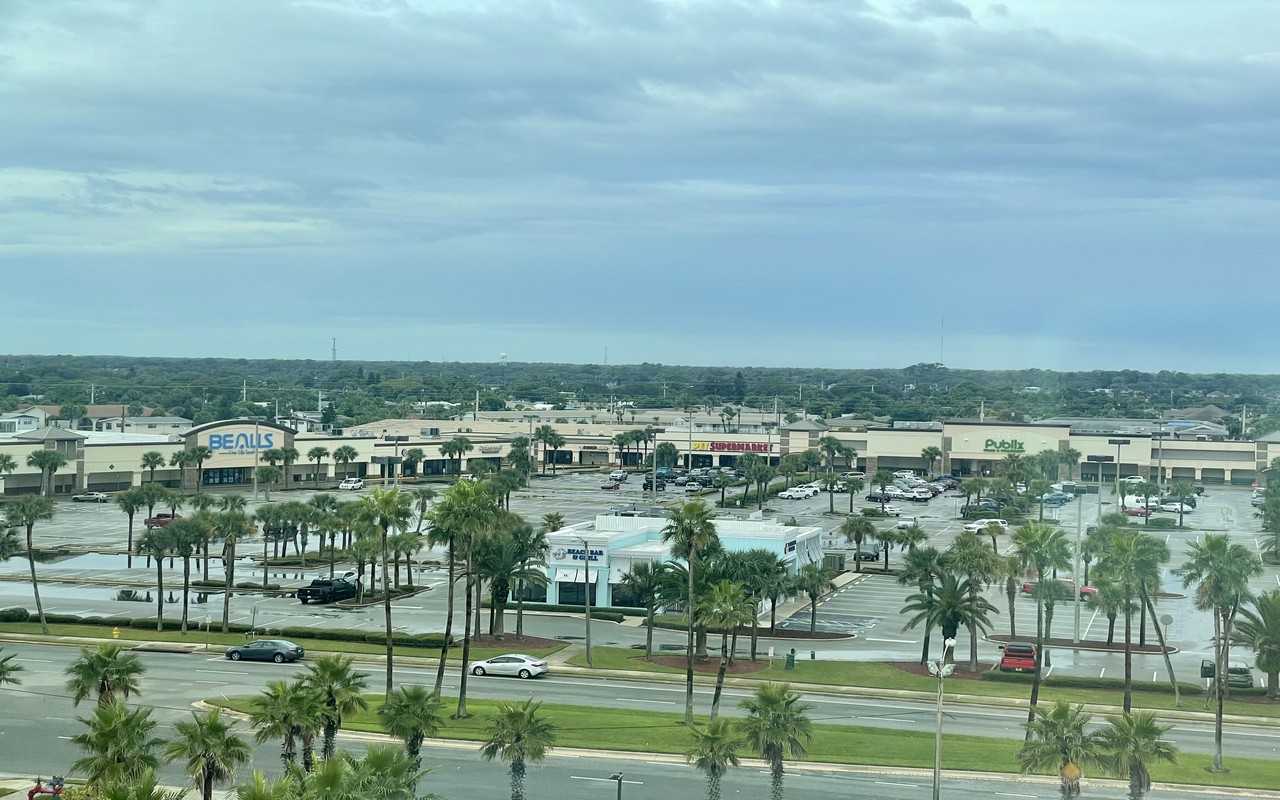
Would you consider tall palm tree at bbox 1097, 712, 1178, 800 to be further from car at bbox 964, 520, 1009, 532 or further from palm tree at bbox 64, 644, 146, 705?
car at bbox 964, 520, 1009, 532

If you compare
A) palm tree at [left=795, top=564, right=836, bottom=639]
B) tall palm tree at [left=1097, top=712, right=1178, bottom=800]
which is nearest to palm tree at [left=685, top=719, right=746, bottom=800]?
tall palm tree at [left=1097, top=712, right=1178, bottom=800]

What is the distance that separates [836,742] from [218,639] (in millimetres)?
36837

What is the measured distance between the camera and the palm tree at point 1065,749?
37469 millimetres

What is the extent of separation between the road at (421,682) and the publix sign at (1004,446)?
424 feet

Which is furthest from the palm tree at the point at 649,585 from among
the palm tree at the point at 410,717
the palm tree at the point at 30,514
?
the palm tree at the point at 30,514

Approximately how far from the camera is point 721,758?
126 ft

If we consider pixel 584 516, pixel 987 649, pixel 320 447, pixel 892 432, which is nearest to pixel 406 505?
pixel 987 649

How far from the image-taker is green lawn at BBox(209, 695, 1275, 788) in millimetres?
46594

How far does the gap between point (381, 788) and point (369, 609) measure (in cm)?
5678

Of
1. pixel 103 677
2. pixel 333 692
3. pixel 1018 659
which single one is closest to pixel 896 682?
pixel 1018 659

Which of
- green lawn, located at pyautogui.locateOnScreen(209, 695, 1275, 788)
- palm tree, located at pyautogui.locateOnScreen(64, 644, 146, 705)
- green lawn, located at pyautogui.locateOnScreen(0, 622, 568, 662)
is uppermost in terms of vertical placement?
palm tree, located at pyautogui.locateOnScreen(64, 644, 146, 705)

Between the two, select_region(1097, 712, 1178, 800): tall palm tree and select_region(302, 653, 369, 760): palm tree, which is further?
select_region(302, 653, 369, 760): palm tree

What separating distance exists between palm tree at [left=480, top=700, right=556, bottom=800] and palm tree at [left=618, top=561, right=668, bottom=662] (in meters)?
29.2

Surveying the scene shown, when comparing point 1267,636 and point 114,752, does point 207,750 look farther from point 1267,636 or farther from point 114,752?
point 1267,636
